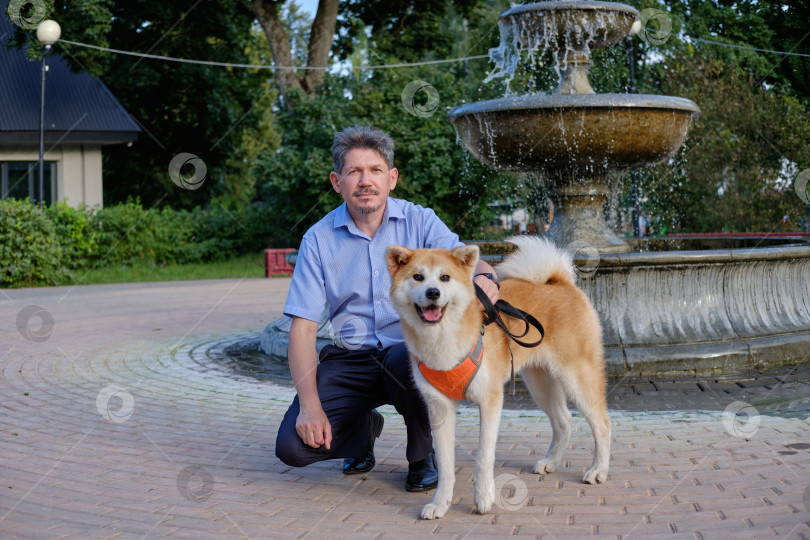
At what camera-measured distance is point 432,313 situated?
382 cm

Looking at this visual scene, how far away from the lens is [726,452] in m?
4.87

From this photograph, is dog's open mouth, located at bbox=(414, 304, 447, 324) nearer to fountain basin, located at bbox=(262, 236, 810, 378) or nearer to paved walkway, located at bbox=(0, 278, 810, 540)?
paved walkway, located at bbox=(0, 278, 810, 540)

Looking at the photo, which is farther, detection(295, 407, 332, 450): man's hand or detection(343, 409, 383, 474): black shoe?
detection(343, 409, 383, 474): black shoe

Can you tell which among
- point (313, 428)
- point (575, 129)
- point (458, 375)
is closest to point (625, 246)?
point (575, 129)

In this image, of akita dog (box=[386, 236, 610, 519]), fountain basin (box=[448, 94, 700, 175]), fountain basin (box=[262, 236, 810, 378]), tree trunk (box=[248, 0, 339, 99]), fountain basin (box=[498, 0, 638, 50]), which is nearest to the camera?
akita dog (box=[386, 236, 610, 519])

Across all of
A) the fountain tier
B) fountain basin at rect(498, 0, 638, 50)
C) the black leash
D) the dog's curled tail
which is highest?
fountain basin at rect(498, 0, 638, 50)

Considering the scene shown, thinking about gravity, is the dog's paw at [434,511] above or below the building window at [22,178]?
below

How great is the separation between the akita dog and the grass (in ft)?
56.3

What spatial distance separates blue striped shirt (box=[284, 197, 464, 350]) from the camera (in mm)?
4586

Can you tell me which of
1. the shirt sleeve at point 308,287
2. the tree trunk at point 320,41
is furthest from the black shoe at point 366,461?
the tree trunk at point 320,41

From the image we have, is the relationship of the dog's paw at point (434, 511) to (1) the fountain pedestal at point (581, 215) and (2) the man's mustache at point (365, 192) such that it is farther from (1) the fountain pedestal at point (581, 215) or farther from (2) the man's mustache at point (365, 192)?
(1) the fountain pedestal at point (581, 215)

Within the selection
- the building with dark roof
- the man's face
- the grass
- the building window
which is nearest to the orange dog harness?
the man's face

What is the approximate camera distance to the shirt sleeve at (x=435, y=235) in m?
4.66

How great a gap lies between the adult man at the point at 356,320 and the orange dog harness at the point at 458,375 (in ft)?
1.43
